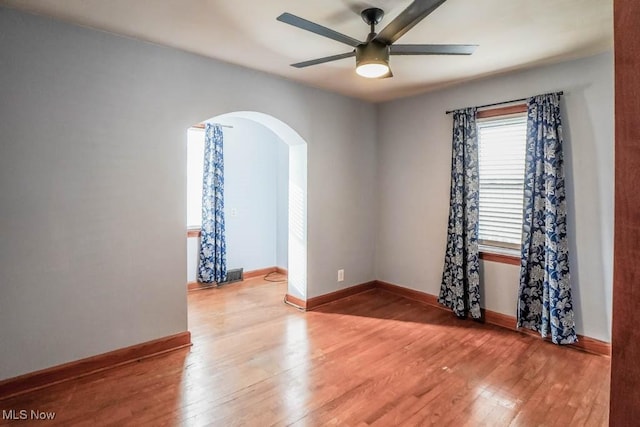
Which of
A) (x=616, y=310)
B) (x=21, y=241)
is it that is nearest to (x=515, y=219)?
(x=616, y=310)

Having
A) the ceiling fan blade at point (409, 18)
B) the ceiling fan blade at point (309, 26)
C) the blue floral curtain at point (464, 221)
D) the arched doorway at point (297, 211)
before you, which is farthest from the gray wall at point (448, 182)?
the ceiling fan blade at point (309, 26)

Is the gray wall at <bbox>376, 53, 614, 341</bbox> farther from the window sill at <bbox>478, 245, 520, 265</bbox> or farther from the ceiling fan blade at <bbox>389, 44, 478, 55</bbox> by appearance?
the ceiling fan blade at <bbox>389, 44, 478, 55</bbox>

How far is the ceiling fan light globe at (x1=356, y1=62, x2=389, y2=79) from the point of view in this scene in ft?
6.99

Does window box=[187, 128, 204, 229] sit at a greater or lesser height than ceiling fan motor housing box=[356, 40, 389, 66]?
lesser

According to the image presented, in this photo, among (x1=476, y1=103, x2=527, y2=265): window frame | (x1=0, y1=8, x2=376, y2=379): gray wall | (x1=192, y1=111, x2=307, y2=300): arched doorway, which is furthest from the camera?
(x1=192, y1=111, x2=307, y2=300): arched doorway

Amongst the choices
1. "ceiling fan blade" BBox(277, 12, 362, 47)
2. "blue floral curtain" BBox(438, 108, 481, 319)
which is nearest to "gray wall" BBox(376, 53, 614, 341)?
"blue floral curtain" BBox(438, 108, 481, 319)

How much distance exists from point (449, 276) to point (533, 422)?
181 cm

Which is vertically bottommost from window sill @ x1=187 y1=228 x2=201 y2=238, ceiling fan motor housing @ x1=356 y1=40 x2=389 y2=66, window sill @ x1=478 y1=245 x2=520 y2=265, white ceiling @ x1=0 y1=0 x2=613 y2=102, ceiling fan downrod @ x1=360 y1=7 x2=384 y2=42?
window sill @ x1=478 y1=245 x2=520 y2=265

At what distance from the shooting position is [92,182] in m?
2.45

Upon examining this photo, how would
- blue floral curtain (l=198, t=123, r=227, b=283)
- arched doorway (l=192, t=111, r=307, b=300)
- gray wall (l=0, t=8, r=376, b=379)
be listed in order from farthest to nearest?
blue floral curtain (l=198, t=123, r=227, b=283), arched doorway (l=192, t=111, r=307, b=300), gray wall (l=0, t=8, r=376, b=379)

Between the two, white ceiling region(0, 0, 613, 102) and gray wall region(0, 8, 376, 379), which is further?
gray wall region(0, 8, 376, 379)

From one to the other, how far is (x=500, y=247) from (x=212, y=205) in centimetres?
341

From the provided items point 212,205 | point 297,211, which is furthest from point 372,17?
point 212,205

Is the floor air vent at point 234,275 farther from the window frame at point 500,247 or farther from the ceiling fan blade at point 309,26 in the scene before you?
the ceiling fan blade at point 309,26
